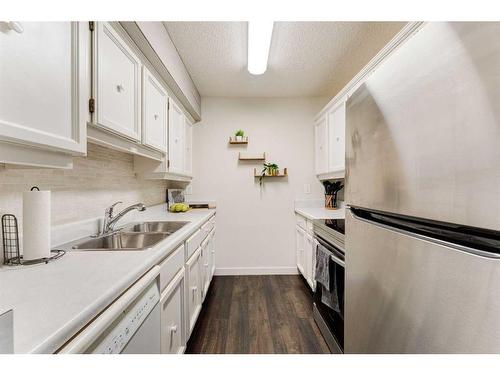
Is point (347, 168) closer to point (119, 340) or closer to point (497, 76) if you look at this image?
point (497, 76)

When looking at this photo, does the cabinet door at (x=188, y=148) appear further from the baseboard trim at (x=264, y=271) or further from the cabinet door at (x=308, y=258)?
the cabinet door at (x=308, y=258)

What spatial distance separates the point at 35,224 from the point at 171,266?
0.61 meters

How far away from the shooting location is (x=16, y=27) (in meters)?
0.66

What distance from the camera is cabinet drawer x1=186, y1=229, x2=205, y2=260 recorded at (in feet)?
5.28

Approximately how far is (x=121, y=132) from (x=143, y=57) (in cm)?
67

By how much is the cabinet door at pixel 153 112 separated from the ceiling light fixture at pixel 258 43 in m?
0.80

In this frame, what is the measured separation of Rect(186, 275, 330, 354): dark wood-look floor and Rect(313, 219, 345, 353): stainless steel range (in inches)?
12.0

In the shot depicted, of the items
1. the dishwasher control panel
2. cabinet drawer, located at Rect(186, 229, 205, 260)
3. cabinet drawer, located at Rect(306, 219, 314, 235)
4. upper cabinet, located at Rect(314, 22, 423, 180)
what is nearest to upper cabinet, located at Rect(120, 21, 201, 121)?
cabinet drawer, located at Rect(186, 229, 205, 260)

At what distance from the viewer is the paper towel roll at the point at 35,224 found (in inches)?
33.3

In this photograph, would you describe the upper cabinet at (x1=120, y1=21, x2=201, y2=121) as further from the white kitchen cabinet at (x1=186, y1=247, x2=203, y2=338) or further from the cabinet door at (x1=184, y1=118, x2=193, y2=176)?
the white kitchen cabinet at (x1=186, y1=247, x2=203, y2=338)

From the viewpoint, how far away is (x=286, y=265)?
3211mm

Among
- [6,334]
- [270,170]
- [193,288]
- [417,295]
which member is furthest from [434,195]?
[270,170]

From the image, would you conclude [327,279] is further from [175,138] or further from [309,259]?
[175,138]

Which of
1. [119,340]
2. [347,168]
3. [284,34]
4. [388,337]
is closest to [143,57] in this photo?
[284,34]
